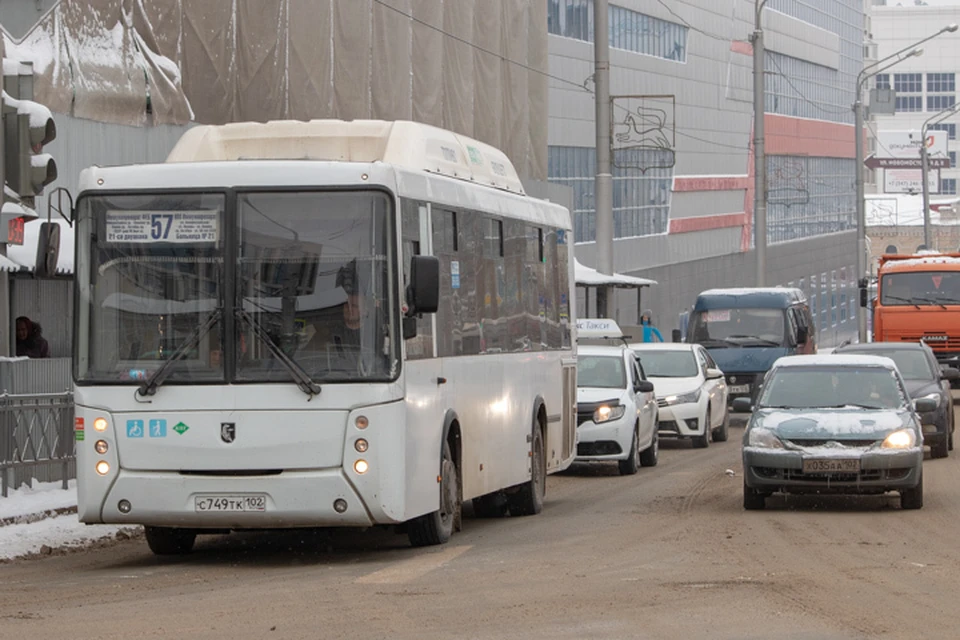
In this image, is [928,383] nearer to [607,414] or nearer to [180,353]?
[607,414]

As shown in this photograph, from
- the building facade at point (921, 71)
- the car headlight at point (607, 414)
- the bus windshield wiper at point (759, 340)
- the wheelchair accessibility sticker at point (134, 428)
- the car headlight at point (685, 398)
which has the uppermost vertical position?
the building facade at point (921, 71)

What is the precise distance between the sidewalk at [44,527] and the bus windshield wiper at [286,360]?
9.73 feet

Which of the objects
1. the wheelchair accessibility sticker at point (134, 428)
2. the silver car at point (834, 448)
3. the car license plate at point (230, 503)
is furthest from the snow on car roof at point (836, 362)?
the wheelchair accessibility sticker at point (134, 428)

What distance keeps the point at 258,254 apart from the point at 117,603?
2842mm

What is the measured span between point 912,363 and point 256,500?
15.5 metres

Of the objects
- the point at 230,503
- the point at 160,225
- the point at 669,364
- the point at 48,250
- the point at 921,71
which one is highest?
the point at 921,71

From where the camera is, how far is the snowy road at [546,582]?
9.49m

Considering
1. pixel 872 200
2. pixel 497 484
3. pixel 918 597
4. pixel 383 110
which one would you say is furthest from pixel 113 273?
pixel 872 200

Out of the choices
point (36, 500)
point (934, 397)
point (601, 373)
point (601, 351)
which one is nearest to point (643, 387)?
point (601, 373)

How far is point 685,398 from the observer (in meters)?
28.2

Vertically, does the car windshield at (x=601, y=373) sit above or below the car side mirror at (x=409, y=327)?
below

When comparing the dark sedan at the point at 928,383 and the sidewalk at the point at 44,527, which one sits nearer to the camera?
the sidewalk at the point at 44,527

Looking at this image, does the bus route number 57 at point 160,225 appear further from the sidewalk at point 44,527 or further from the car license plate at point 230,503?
the sidewalk at point 44,527

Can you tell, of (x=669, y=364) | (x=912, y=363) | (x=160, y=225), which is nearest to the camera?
(x=160, y=225)
